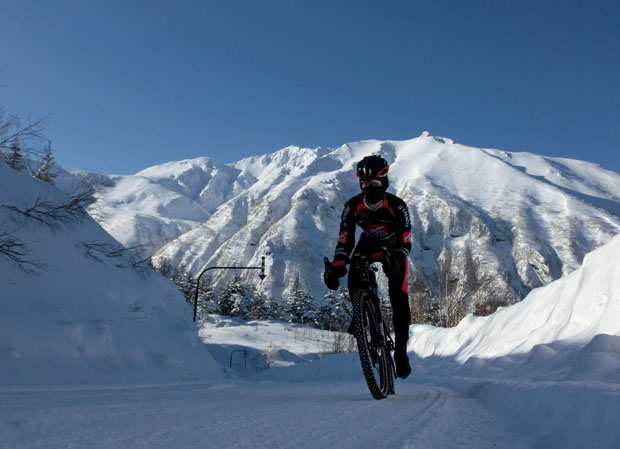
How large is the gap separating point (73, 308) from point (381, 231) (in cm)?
752

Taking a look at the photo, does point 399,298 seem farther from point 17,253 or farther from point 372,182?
point 17,253

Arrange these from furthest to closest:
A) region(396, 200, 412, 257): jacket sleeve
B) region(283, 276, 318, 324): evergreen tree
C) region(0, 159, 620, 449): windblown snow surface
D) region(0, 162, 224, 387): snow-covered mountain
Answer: region(283, 276, 318, 324): evergreen tree < region(0, 162, 224, 387): snow-covered mountain < region(396, 200, 412, 257): jacket sleeve < region(0, 159, 620, 449): windblown snow surface

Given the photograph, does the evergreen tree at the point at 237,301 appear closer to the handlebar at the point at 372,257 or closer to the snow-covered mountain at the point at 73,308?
the snow-covered mountain at the point at 73,308

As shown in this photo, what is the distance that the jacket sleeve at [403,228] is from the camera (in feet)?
13.4

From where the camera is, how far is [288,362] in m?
37.8

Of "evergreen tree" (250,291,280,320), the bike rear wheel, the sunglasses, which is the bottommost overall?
"evergreen tree" (250,291,280,320)

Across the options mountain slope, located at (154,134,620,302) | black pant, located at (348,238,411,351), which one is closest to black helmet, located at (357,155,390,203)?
black pant, located at (348,238,411,351)

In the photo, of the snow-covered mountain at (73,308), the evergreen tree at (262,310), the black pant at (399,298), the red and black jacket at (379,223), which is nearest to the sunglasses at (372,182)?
the red and black jacket at (379,223)

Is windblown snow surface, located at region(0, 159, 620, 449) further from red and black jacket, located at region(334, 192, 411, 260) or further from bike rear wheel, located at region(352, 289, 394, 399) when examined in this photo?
red and black jacket, located at region(334, 192, 411, 260)

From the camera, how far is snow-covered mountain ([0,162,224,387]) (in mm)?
7273

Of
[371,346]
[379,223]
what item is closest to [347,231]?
[379,223]

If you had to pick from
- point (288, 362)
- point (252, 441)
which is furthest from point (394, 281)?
point (288, 362)

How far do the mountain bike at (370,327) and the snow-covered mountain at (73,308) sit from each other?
5.52m

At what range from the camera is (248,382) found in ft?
31.4
